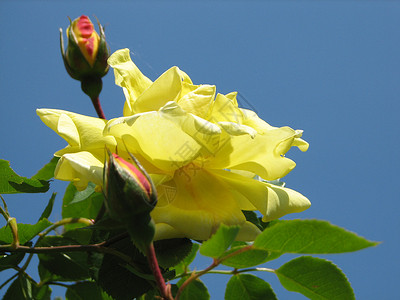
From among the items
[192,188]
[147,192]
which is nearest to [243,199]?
[192,188]

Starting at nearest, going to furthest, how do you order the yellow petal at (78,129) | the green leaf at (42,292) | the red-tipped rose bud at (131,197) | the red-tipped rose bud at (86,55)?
the red-tipped rose bud at (131,197) < the yellow petal at (78,129) < the red-tipped rose bud at (86,55) < the green leaf at (42,292)

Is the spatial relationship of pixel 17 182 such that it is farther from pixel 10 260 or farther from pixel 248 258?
pixel 248 258

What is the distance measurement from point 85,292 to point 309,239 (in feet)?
1.30

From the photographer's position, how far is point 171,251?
45 centimetres

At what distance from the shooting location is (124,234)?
0.44 metres

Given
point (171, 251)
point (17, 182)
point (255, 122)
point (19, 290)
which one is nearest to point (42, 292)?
point (19, 290)

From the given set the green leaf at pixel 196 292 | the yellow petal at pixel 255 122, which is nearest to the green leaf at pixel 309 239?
the yellow petal at pixel 255 122

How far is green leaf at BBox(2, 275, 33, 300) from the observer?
615 mm

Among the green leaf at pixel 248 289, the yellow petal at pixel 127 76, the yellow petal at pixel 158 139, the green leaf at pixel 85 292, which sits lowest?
the green leaf at pixel 85 292

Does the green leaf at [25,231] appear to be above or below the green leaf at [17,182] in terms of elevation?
below

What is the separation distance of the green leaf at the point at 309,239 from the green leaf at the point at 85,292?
330 millimetres

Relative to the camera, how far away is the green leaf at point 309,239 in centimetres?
34

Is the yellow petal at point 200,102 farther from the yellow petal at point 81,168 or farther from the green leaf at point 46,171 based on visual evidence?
the green leaf at point 46,171

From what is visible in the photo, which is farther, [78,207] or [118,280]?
[78,207]
